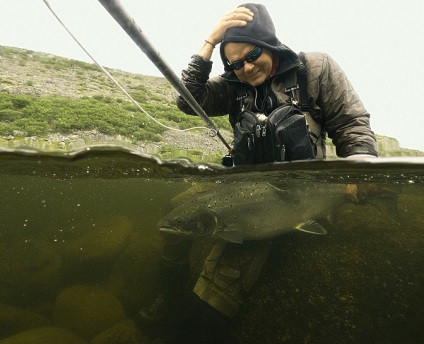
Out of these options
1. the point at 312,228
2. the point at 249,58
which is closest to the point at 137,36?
the point at 249,58

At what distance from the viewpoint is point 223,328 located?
3.38 m

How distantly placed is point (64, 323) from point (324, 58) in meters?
4.89

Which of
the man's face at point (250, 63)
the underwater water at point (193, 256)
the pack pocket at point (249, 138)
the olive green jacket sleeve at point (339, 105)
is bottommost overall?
the underwater water at point (193, 256)

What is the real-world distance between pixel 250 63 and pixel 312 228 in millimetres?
2344

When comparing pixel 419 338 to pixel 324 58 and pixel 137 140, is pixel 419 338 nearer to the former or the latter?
pixel 324 58

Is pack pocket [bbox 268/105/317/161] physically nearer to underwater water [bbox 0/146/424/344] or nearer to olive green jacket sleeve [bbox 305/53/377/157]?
olive green jacket sleeve [bbox 305/53/377/157]

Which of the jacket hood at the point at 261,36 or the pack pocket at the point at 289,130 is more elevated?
the jacket hood at the point at 261,36

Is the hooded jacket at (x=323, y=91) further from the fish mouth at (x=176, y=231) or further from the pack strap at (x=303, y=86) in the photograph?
the fish mouth at (x=176, y=231)

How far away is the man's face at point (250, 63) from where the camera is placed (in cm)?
312

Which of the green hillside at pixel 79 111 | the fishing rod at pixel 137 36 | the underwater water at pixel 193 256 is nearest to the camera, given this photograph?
the fishing rod at pixel 137 36

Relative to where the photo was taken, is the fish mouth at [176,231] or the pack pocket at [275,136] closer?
the pack pocket at [275,136]

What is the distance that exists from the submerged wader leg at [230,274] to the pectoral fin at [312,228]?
0.63 metres

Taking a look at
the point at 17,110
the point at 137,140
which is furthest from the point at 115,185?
the point at 17,110

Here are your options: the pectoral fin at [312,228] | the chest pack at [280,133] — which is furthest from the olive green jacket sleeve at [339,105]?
the pectoral fin at [312,228]
